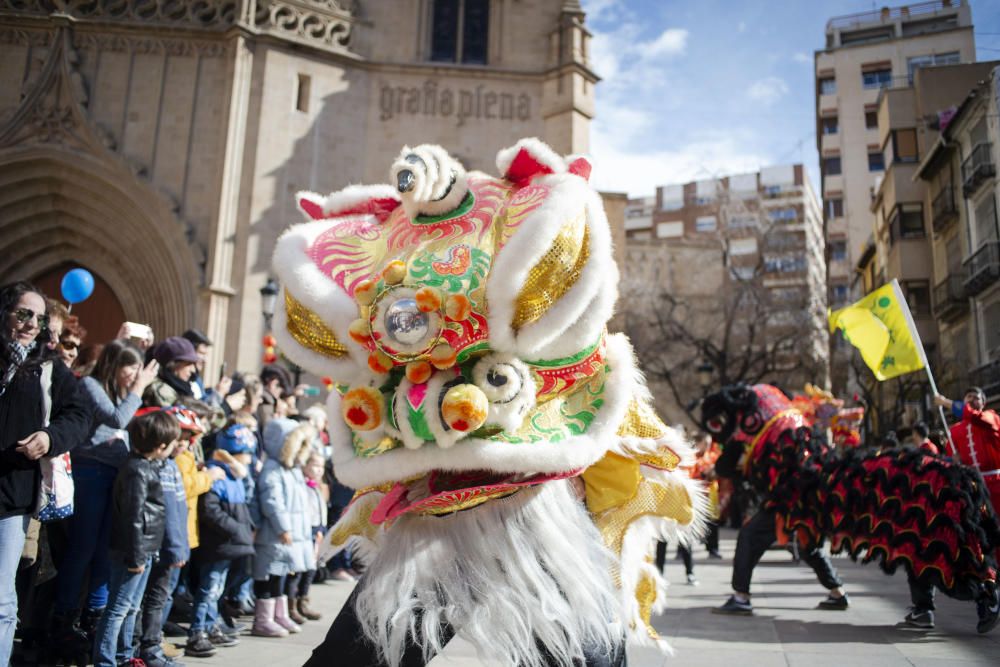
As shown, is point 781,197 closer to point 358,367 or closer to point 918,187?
point 918,187

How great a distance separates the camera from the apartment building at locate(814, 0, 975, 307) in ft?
138

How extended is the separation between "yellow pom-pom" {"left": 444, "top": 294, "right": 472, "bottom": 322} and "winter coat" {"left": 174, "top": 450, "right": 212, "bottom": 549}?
3561 millimetres

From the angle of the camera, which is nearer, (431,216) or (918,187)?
(431,216)

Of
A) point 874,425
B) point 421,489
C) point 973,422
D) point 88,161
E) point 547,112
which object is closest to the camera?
point 421,489

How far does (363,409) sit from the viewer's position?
205 cm

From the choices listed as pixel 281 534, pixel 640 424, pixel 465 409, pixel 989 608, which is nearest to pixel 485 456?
pixel 465 409

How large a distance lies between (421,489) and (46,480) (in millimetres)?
2303

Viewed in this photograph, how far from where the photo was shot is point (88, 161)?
53.3ft

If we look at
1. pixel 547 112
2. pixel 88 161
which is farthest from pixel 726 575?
pixel 88 161

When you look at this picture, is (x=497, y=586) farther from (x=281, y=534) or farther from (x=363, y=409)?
(x=281, y=534)

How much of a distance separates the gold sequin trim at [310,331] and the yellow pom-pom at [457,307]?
0.38 meters

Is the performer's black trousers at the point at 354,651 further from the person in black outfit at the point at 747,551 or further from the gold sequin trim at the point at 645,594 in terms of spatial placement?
the person in black outfit at the point at 747,551

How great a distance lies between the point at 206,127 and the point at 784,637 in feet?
50.5

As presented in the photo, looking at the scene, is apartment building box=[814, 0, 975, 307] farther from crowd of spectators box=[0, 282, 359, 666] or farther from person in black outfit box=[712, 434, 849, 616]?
crowd of spectators box=[0, 282, 359, 666]
